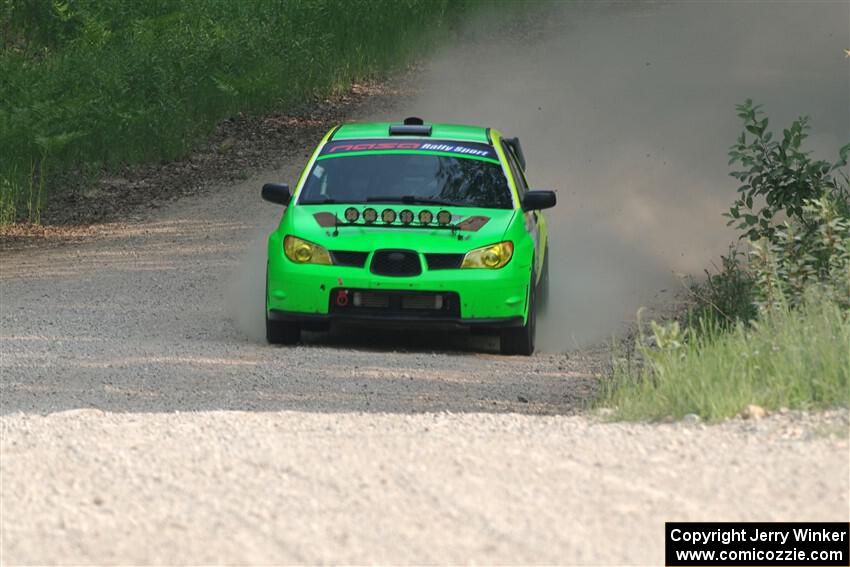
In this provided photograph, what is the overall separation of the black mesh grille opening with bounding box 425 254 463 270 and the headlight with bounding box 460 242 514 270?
45 millimetres

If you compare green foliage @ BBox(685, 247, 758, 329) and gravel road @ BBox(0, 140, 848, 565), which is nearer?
gravel road @ BBox(0, 140, 848, 565)

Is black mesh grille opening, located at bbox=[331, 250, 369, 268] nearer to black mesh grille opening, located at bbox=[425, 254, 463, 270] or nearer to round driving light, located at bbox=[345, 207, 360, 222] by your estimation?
round driving light, located at bbox=[345, 207, 360, 222]

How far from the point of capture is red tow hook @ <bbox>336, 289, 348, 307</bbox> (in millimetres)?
11148

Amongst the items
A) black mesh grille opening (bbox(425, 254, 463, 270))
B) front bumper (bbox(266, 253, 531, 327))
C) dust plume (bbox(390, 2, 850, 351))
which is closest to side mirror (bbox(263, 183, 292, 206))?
front bumper (bbox(266, 253, 531, 327))

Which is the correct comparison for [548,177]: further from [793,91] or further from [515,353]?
[515,353]

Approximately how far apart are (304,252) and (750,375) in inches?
173

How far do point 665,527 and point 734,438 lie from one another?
53.9 inches

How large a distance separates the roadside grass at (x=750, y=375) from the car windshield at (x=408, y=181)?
3455 millimetres

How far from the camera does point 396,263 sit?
11133mm

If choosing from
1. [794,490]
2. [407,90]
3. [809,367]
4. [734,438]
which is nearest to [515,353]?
[809,367]

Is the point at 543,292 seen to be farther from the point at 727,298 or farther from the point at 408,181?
the point at 408,181

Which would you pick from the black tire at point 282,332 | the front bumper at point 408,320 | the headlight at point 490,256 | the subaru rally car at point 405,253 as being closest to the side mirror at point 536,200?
the subaru rally car at point 405,253

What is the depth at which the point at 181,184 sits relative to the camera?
20.2m

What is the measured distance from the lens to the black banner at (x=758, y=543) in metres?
5.59
